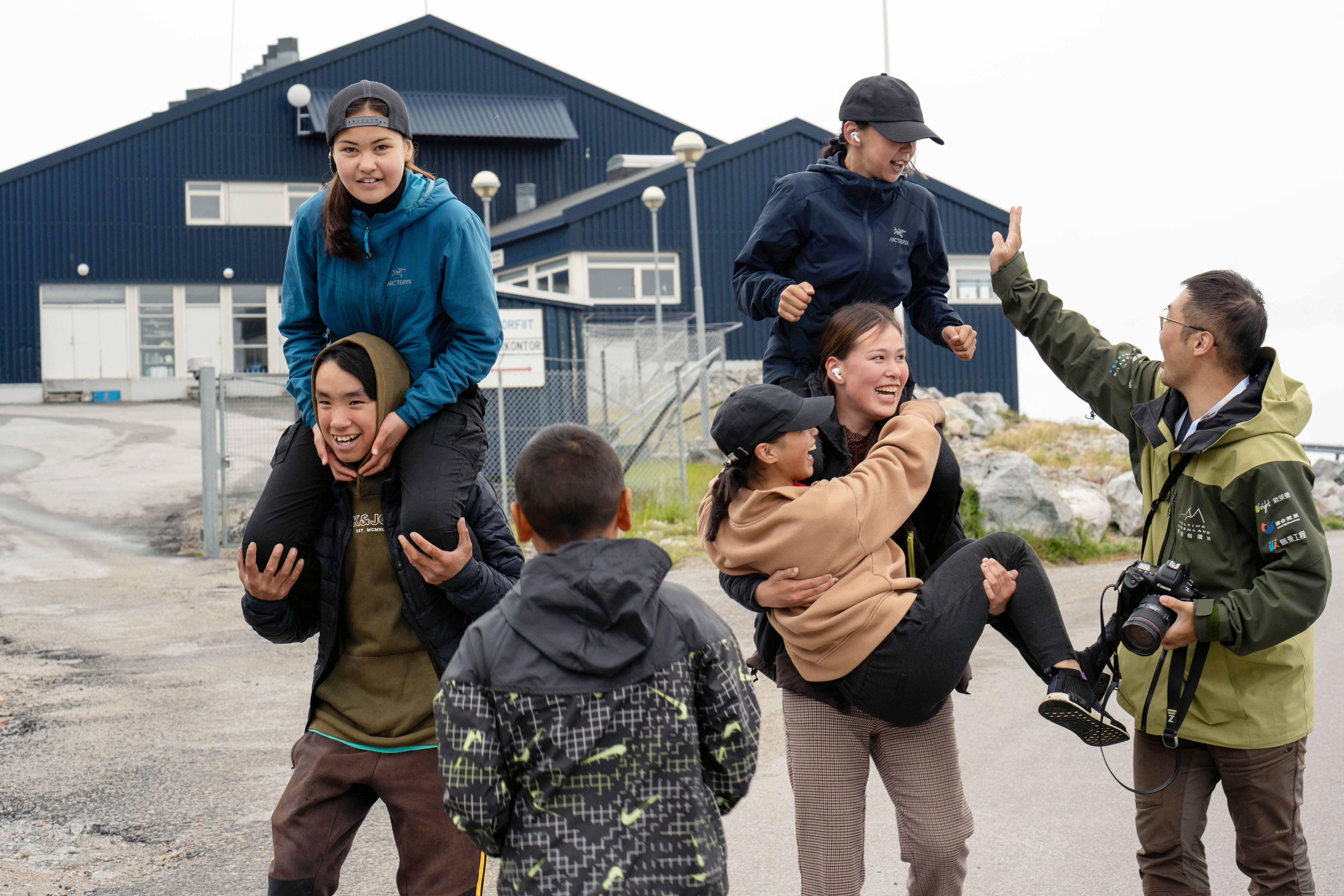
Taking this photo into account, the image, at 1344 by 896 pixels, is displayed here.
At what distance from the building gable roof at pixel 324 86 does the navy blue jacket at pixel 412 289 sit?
108 ft

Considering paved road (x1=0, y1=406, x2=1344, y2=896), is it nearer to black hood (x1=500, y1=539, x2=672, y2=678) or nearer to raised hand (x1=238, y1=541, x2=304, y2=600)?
raised hand (x1=238, y1=541, x2=304, y2=600)

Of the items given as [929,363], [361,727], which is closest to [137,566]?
[361,727]

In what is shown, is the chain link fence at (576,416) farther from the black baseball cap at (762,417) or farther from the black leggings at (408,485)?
the black baseball cap at (762,417)

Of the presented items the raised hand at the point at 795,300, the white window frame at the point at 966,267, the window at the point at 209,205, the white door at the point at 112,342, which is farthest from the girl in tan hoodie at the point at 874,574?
the white door at the point at 112,342

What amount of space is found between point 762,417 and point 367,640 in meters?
1.36

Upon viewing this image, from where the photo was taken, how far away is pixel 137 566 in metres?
12.5

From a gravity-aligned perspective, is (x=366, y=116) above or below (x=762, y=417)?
above

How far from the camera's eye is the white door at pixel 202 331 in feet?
109

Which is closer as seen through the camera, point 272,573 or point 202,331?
point 272,573

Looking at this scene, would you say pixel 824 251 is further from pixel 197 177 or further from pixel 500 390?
pixel 197 177

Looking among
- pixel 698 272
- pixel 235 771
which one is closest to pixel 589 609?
pixel 235 771

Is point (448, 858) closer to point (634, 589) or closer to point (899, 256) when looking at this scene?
point (634, 589)

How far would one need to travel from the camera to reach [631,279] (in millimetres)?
30219

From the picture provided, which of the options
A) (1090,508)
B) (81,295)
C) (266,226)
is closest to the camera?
(1090,508)
